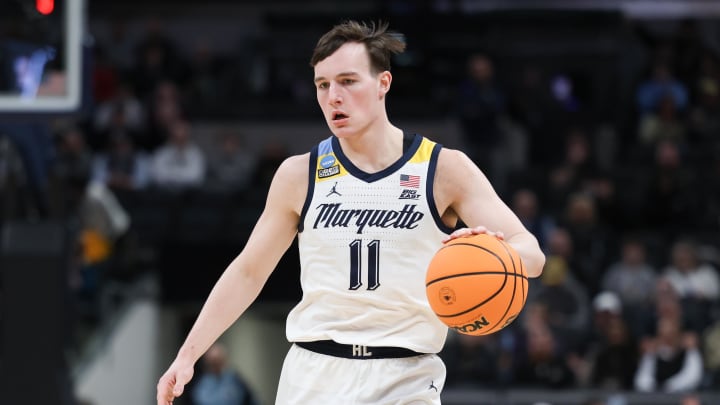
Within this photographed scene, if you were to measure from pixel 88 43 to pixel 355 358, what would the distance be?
5803mm

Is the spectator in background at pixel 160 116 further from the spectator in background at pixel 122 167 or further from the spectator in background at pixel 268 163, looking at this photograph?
the spectator in background at pixel 268 163

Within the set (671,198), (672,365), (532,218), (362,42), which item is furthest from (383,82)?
(671,198)

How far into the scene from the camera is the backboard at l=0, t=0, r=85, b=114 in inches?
361

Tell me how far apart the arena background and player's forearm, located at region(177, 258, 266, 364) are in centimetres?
491

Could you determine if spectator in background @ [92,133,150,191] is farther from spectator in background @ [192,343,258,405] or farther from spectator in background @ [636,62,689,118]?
spectator in background @ [636,62,689,118]

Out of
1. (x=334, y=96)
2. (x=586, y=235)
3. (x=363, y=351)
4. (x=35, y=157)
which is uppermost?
(x=334, y=96)

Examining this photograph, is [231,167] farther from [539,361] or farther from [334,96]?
[334,96]

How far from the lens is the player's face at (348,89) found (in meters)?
4.45

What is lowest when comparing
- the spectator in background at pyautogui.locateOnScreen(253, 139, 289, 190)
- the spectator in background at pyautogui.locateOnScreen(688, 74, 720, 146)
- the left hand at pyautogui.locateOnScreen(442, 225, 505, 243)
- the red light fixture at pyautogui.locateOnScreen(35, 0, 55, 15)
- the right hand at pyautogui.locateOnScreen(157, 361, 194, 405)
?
the spectator in background at pyautogui.locateOnScreen(253, 139, 289, 190)

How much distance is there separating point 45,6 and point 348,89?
18.2 ft

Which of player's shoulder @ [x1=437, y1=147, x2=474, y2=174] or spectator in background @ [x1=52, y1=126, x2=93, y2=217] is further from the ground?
player's shoulder @ [x1=437, y1=147, x2=474, y2=174]

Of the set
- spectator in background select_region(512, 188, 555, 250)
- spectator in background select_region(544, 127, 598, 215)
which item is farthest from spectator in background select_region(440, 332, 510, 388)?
spectator in background select_region(544, 127, 598, 215)

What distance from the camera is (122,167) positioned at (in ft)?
50.5

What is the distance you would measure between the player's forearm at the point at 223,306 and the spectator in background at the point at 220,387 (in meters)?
7.65
